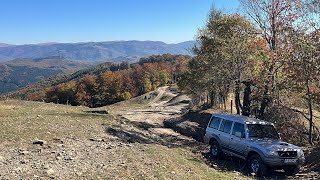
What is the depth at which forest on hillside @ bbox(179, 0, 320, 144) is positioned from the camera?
1777 cm

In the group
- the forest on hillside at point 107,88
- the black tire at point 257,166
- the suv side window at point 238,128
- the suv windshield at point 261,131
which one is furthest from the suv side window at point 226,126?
the forest on hillside at point 107,88

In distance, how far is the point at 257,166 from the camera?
1428 cm

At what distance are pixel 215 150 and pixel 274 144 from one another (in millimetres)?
3856

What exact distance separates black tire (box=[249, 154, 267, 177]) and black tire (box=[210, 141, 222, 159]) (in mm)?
2563

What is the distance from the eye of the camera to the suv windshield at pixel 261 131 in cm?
1537

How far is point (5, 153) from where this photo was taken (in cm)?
1160

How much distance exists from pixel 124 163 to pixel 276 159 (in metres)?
5.96

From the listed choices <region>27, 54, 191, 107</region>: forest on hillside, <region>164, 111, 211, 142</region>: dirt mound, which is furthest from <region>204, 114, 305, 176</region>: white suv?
<region>27, 54, 191, 107</region>: forest on hillside

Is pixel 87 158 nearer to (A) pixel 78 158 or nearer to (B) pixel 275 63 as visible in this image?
(A) pixel 78 158

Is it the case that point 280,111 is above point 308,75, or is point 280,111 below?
below

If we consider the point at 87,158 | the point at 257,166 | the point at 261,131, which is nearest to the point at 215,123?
the point at 261,131

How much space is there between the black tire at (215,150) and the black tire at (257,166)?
2.56 metres

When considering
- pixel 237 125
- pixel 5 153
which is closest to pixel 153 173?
pixel 5 153

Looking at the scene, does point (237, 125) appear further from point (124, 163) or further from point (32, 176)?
point (32, 176)
